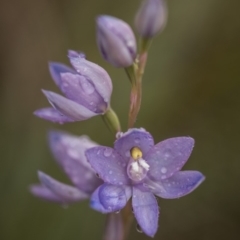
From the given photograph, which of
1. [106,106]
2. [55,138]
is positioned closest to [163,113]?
[55,138]

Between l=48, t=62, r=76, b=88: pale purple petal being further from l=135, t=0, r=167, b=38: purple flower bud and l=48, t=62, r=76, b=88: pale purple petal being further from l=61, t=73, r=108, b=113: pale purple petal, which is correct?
l=135, t=0, r=167, b=38: purple flower bud

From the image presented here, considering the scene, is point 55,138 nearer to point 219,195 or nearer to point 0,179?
point 0,179

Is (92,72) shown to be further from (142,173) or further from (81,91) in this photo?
(142,173)

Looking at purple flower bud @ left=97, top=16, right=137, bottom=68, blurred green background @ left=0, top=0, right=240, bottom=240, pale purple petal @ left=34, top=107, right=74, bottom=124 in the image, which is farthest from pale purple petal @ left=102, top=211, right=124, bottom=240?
blurred green background @ left=0, top=0, right=240, bottom=240

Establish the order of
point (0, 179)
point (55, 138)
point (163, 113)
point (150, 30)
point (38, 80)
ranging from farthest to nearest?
point (38, 80) < point (163, 113) < point (0, 179) < point (55, 138) < point (150, 30)

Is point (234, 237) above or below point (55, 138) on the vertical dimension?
below

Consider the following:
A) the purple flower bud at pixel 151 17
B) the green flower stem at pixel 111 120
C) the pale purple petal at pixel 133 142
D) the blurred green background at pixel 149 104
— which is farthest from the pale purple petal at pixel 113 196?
the blurred green background at pixel 149 104
